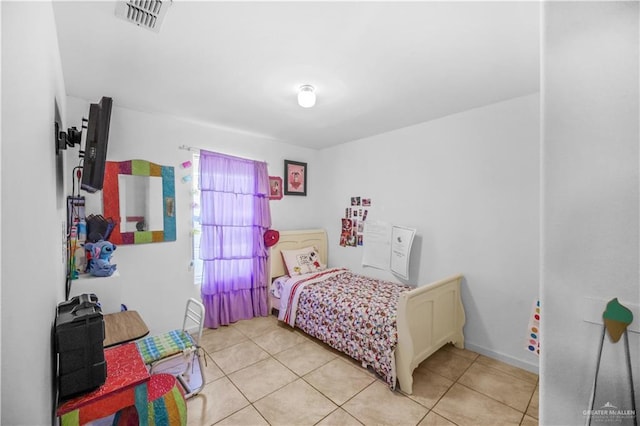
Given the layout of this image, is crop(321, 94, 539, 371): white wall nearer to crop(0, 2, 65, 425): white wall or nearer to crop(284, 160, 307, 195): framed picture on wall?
crop(284, 160, 307, 195): framed picture on wall

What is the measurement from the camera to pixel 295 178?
13.3 feet

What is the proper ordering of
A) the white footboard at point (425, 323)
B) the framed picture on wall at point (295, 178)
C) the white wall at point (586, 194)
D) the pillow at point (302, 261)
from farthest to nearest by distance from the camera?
the framed picture on wall at point (295, 178)
the pillow at point (302, 261)
the white footboard at point (425, 323)
the white wall at point (586, 194)

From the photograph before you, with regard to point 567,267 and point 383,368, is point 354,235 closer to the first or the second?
point 383,368

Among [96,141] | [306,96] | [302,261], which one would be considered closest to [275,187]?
[302,261]

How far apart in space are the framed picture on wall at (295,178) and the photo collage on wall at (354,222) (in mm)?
795

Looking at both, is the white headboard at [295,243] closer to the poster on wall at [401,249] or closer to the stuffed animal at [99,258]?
the poster on wall at [401,249]

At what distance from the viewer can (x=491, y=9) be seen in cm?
135

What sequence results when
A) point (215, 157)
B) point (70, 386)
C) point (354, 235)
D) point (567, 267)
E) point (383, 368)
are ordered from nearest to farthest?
point (567, 267) < point (70, 386) < point (383, 368) < point (215, 157) < point (354, 235)

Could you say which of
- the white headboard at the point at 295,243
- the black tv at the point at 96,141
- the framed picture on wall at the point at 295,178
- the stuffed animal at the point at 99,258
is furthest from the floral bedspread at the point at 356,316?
the black tv at the point at 96,141

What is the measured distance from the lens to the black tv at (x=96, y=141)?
4.55 ft

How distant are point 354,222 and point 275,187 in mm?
1235

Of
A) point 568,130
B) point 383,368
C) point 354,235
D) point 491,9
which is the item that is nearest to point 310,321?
point 383,368

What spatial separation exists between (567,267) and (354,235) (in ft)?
9.25

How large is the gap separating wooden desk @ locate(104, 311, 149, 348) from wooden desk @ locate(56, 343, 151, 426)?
0.30 meters
